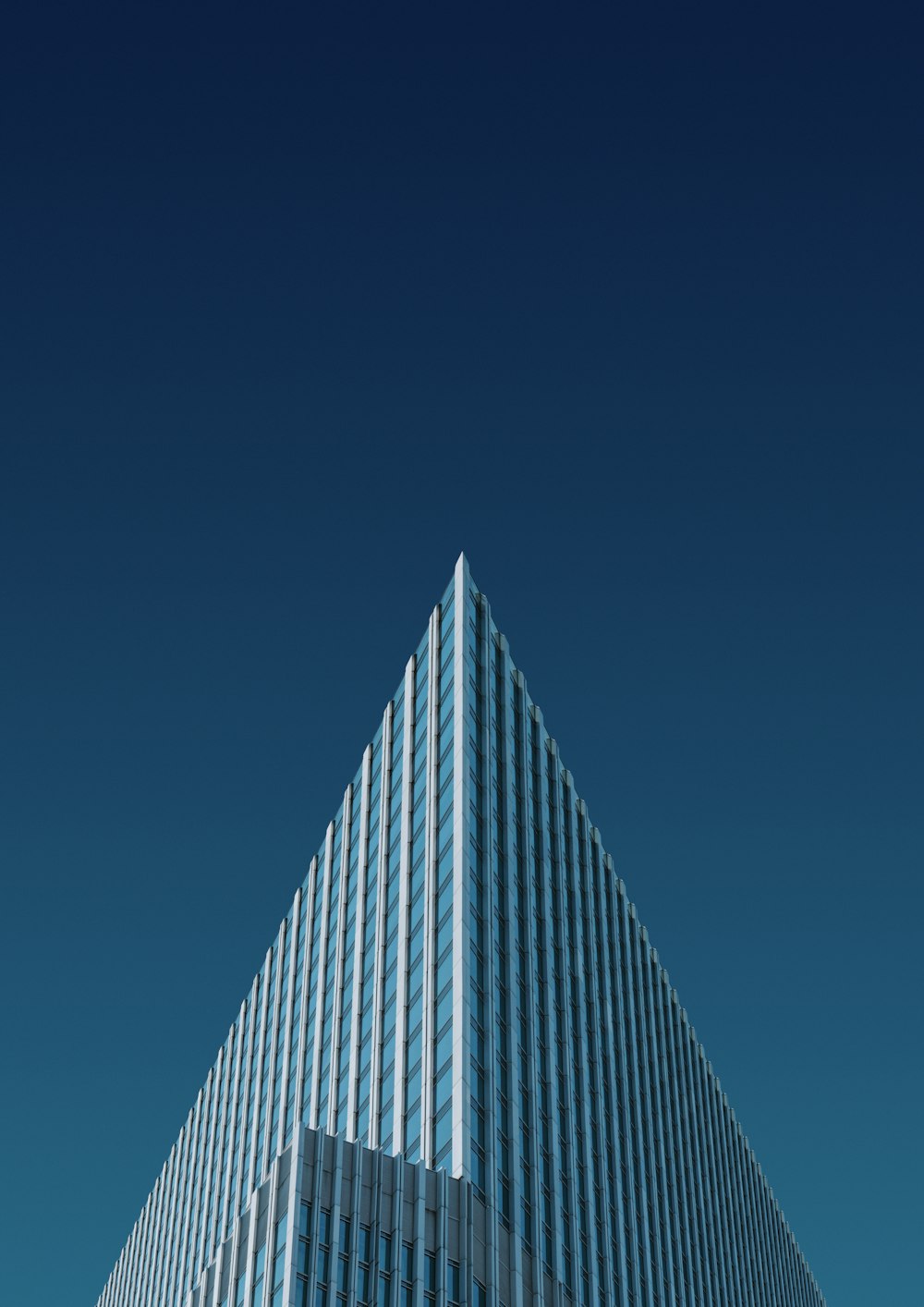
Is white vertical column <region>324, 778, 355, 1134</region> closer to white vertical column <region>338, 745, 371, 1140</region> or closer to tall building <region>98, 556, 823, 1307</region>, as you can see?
tall building <region>98, 556, 823, 1307</region>

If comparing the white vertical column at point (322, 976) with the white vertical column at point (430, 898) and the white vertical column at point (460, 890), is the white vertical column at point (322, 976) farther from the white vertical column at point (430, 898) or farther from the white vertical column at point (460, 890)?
the white vertical column at point (460, 890)

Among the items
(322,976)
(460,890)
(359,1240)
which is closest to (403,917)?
(460,890)

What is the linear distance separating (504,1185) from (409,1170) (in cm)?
653

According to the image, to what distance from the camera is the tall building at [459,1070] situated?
2525 inches

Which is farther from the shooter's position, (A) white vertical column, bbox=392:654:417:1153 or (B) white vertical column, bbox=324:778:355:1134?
(B) white vertical column, bbox=324:778:355:1134

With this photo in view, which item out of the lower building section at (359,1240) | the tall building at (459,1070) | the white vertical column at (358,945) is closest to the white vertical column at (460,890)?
the tall building at (459,1070)

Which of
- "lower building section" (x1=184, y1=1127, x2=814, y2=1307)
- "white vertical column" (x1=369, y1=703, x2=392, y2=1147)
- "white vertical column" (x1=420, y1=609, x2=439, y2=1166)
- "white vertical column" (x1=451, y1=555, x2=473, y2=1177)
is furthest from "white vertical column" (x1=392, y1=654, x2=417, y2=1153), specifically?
"lower building section" (x1=184, y1=1127, x2=814, y2=1307)

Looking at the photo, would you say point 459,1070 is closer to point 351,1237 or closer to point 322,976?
point 351,1237

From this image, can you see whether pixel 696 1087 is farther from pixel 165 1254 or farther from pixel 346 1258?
pixel 346 1258

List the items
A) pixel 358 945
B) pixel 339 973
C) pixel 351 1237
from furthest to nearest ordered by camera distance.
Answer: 1. pixel 339 973
2. pixel 358 945
3. pixel 351 1237

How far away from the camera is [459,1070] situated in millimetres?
70812

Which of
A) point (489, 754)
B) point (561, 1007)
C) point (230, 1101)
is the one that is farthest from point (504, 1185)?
point (230, 1101)

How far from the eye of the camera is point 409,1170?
65.6 m

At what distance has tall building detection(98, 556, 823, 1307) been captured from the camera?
64125 millimetres
